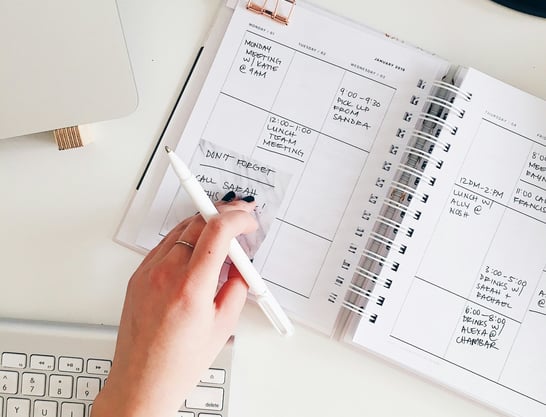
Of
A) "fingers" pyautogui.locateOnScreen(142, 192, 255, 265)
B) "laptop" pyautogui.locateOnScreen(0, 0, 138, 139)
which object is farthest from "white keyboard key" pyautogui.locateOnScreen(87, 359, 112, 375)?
"laptop" pyautogui.locateOnScreen(0, 0, 138, 139)

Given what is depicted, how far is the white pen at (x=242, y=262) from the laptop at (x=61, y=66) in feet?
0.35

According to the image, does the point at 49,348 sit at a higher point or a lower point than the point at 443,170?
lower

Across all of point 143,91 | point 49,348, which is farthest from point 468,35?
point 49,348

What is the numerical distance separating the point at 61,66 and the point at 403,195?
347 mm

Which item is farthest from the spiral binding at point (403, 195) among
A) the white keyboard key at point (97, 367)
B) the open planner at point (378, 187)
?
the white keyboard key at point (97, 367)

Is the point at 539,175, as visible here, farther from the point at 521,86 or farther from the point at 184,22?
the point at 184,22

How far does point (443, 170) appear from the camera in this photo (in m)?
0.67

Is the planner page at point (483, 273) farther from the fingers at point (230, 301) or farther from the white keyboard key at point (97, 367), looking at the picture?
the white keyboard key at point (97, 367)

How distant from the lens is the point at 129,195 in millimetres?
699

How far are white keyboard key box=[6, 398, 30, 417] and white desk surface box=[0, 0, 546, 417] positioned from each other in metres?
0.08

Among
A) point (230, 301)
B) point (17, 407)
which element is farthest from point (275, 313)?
point (17, 407)

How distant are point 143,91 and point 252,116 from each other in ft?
0.38

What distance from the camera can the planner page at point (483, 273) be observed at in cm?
67

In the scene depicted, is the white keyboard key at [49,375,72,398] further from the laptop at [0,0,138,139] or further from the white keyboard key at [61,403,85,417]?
the laptop at [0,0,138,139]
